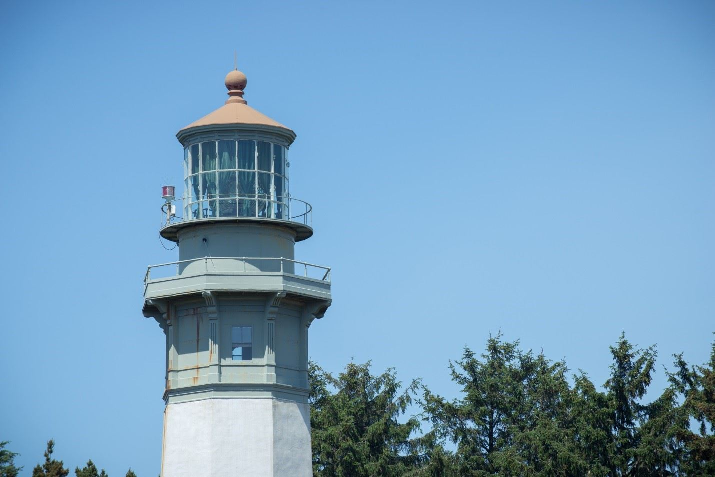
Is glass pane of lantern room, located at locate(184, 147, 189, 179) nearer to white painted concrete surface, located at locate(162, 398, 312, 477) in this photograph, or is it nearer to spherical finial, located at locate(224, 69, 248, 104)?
spherical finial, located at locate(224, 69, 248, 104)

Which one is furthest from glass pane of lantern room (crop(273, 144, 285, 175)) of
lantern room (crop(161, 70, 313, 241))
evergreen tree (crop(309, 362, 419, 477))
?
evergreen tree (crop(309, 362, 419, 477))

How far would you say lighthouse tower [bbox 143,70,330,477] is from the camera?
48.3 meters

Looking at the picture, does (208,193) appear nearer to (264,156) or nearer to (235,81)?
(264,156)

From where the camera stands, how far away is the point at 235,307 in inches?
1940

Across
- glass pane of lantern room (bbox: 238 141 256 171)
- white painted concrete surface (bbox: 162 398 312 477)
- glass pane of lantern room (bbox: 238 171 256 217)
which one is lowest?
white painted concrete surface (bbox: 162 398 312 477)

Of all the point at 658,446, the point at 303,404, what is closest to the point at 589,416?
the point at 658,446

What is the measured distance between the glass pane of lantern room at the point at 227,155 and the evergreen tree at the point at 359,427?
806 inches

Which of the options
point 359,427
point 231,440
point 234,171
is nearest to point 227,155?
point 234,171

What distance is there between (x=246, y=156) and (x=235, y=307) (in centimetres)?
489

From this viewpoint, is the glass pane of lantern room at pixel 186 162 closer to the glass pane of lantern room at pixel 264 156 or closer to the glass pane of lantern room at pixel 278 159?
the glass pane of lantern room at pixel 264 156

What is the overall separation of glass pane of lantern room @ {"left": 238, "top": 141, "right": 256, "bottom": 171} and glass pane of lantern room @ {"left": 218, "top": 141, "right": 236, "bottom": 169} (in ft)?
0.63

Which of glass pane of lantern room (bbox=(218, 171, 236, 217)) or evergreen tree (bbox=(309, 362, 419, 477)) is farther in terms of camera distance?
evergreen tree (bbox=(309, 362, 419, 477))

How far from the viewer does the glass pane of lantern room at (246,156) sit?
50.3m

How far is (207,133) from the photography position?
165 ft
